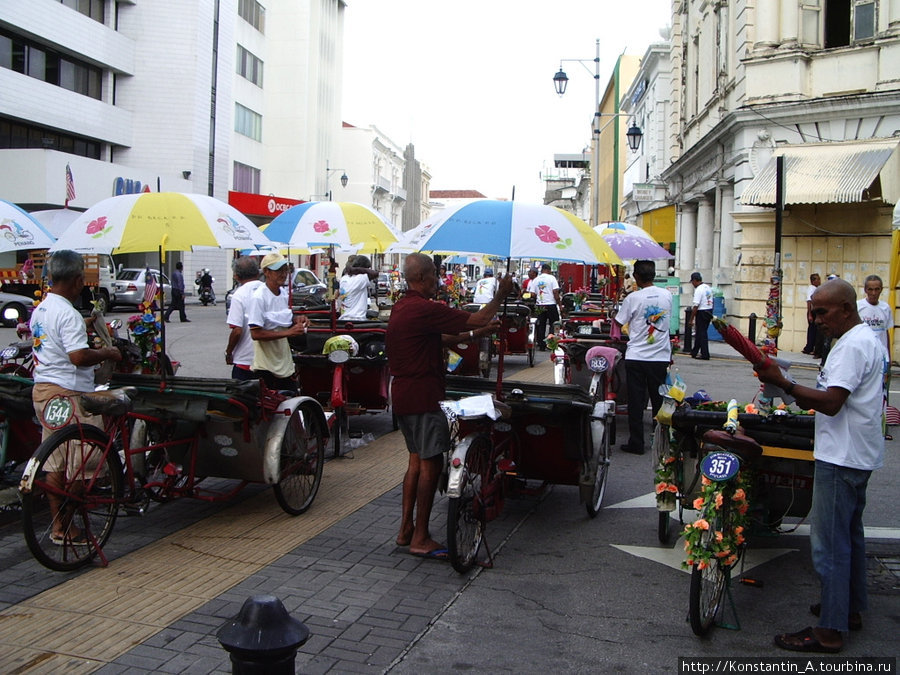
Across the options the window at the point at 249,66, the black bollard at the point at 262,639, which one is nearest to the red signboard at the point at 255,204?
the window at the point at 249,66

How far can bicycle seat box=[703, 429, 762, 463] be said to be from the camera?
4.67 metres

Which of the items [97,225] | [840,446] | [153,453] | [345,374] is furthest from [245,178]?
[840,446]

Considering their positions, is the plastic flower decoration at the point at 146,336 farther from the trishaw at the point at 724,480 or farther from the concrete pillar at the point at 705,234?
the concrete pillar at the point at 705,234

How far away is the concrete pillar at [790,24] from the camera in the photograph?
65.4ft

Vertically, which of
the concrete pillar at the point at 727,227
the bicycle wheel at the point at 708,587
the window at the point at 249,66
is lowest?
the bicycle wheel at the point at 708,587

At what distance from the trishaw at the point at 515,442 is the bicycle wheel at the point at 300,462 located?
1.15 metres

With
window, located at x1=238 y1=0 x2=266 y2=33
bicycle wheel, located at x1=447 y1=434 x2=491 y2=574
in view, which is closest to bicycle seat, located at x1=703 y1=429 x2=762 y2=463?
bicycle wheel, located at x1=447 y1=434 x2=491 y2=574

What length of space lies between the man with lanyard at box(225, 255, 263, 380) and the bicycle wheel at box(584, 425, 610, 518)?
314 cm

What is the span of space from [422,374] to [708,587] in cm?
213

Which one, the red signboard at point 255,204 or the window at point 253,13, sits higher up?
the window at point 253,13

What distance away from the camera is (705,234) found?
2684cm

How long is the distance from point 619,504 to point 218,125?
40411mm

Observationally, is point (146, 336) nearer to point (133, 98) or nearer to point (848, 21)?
point (848, 21)

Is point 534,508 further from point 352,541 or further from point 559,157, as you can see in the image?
point 559,157
